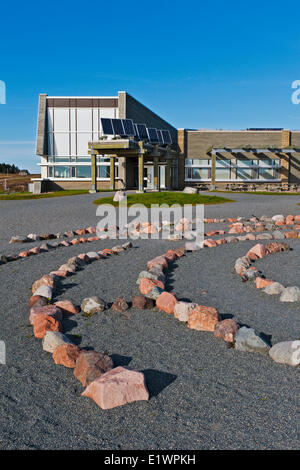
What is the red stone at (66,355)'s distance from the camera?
3.64m

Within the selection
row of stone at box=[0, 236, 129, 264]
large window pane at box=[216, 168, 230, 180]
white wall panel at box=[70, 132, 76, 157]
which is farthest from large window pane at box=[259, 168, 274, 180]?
row of stone at box=[0, 236, 129, 264]

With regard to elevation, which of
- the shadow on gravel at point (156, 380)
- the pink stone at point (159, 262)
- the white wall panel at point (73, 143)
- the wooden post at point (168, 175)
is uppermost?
the white wall panel at point (73, 143)

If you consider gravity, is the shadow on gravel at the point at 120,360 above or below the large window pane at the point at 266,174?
below

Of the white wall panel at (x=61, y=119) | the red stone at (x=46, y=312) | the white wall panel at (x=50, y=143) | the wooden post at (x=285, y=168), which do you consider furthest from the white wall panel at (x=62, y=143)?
the red stone at (x=46, y=312)

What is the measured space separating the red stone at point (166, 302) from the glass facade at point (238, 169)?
38.6 m

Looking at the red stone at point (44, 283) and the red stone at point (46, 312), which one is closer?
the red stone at point (46, 312)

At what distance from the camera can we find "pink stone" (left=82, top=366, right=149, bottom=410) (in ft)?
9.83

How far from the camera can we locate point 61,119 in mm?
37594

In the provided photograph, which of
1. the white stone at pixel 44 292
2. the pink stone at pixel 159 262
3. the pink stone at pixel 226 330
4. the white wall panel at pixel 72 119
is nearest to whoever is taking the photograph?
the pink stone at pixel 226 330

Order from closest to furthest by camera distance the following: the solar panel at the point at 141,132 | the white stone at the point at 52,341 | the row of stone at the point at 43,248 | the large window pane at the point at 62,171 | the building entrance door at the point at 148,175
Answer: the white stone at the point at 52,341 < the row of stone at the point at 43,248 < the solar panel at the point at 141,132 < the large window pane at the point at 62,171 < the building entrance door at the point at 148,175

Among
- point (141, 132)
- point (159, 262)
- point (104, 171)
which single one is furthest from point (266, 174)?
point (159, 262)

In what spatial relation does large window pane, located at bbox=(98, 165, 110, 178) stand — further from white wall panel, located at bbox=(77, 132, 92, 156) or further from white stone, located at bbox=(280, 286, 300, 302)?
white stone, located at bbox=(280, 286, 300, 302)

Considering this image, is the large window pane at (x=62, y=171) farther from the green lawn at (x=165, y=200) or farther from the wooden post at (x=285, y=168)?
the wooden post at (x=285, y=168)
